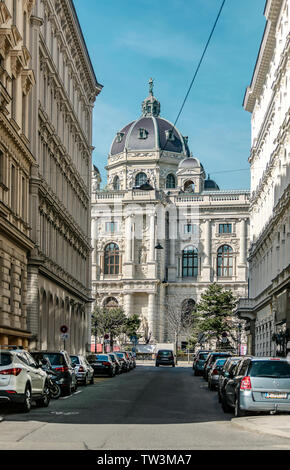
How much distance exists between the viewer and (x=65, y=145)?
55156 millimetres

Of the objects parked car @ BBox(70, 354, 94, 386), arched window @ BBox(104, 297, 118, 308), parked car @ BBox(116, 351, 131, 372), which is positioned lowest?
parked car @ BBox(116, 351, 131, 372)

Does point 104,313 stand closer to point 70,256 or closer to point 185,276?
point 185,276

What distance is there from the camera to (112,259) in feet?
409

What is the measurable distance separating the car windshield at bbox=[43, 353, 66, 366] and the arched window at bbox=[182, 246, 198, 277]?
9624 centimetres

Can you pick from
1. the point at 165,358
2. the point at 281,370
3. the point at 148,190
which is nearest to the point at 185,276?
the point at 148,190

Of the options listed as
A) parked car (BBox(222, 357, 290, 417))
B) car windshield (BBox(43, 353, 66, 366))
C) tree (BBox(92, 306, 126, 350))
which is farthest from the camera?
tree (BBox(92, 306, 126, 350))

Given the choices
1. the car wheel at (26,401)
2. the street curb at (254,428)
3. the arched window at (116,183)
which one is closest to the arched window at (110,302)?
the arched window at (116,183)

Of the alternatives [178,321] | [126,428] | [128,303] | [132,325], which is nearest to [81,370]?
[126,428]

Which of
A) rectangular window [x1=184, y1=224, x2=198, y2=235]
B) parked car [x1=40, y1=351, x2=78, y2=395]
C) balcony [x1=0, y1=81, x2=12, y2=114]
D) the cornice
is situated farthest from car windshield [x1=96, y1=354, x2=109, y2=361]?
rectangular window [x1=184, y1=224, x2=198, y2=235]

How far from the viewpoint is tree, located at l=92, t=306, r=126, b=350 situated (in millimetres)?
107438

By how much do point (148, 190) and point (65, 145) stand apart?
6663cm

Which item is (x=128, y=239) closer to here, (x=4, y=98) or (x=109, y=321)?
(x=109, y=321)

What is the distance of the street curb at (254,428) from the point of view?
51.6 ft

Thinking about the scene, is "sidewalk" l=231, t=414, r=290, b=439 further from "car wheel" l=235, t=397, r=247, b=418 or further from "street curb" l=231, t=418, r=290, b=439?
"car wheel" l=235, t=397, r=247, b=418
